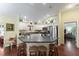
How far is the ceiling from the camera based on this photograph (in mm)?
1901

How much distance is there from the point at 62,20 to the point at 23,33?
0.64 m

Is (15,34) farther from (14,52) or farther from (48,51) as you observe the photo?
(48,51)

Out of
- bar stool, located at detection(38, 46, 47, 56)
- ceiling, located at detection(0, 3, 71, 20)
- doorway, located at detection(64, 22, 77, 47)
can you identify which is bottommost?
bar stool, located at detection(38, 46, 47, 56)

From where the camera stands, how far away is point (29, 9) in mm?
1913

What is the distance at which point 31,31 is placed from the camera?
6.30 ft

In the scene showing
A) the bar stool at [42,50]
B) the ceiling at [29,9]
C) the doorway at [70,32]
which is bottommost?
the bar stool at [42,50]

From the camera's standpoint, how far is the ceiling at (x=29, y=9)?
1.90 m

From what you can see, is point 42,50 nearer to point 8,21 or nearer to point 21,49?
point 21,49

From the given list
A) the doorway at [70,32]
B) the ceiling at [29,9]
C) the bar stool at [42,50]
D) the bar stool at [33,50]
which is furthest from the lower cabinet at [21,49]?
the doorway at [70,32]

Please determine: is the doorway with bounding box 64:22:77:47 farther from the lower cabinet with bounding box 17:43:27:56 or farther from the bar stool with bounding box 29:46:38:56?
the lower cabinet with bounding box 17:43:27:56

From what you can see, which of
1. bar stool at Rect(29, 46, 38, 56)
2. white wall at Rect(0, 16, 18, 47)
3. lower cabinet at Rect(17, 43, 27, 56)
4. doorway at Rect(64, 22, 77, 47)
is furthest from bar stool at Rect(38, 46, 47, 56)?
white wall at Rect(0, 16, 18, 47)

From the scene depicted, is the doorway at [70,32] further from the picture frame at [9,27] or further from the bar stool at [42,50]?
the picture frame at [9,27]

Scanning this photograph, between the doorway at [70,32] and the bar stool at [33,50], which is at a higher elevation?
the doorway at [70,32]

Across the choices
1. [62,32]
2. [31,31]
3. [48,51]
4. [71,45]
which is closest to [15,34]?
[31,31]
